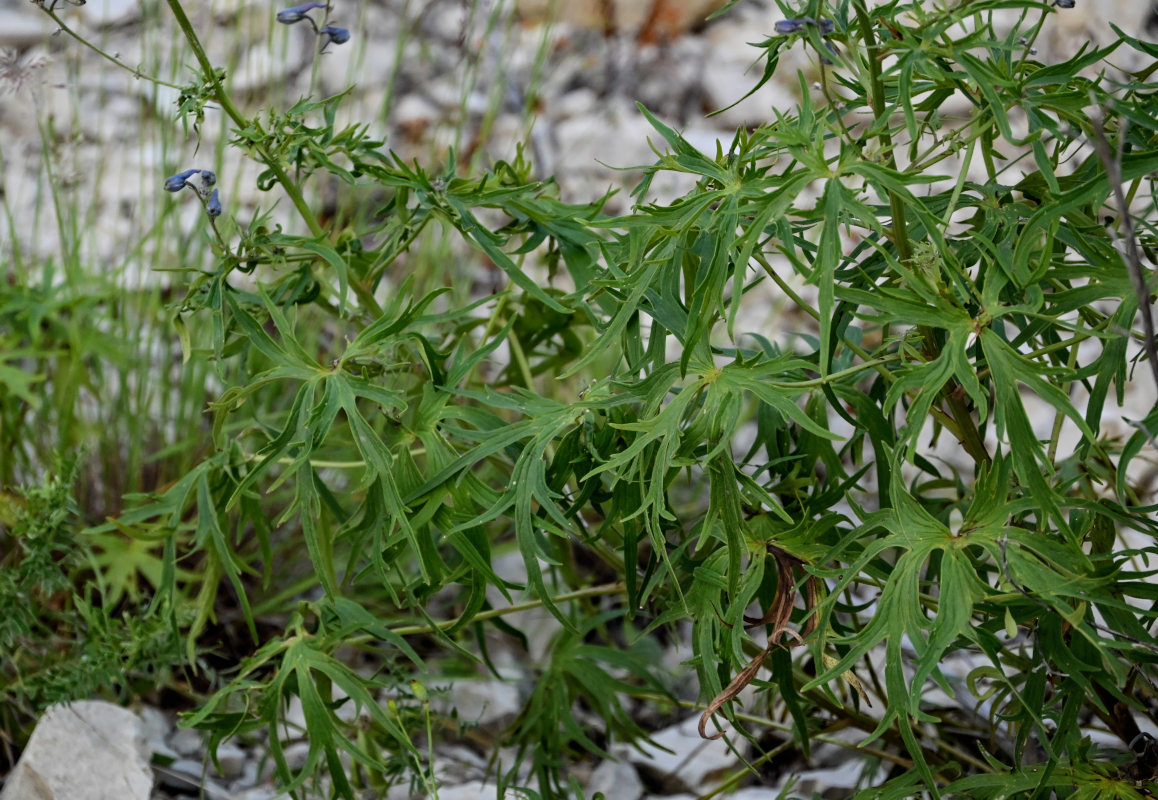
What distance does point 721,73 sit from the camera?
2.96 metres

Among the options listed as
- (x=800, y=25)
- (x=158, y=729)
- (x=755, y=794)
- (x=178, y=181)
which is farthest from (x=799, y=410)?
(x=158, y=729)

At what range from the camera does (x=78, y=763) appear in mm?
1266

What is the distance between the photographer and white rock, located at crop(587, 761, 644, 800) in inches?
59.1

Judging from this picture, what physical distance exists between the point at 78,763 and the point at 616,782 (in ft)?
2.19

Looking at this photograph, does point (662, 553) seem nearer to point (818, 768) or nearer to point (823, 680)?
point (823, 680)

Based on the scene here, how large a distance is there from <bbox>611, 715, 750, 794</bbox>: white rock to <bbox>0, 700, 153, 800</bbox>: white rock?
632mm

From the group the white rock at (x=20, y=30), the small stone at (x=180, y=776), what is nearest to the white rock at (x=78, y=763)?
the small stone at (x=180, y=776)

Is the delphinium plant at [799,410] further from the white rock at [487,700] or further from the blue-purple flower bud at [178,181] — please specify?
the white rock at [487,700]

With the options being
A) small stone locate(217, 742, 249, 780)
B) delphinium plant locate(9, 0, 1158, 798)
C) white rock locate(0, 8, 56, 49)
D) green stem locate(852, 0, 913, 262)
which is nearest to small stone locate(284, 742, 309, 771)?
small stone locate(217, 742, 249, 780)

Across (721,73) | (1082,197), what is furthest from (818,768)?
(721,73)

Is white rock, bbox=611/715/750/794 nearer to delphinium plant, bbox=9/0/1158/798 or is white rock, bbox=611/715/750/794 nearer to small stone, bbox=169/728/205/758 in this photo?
→ delphinium plant, bbox=9/0/1158/798

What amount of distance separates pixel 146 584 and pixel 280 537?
8.5 inches

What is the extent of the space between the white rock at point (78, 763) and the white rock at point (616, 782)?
57 cm

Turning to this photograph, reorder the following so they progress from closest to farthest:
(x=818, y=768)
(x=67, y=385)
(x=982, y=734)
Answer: (x=982, y=734) < (x=818, y=768) < (x=67, y=385)
